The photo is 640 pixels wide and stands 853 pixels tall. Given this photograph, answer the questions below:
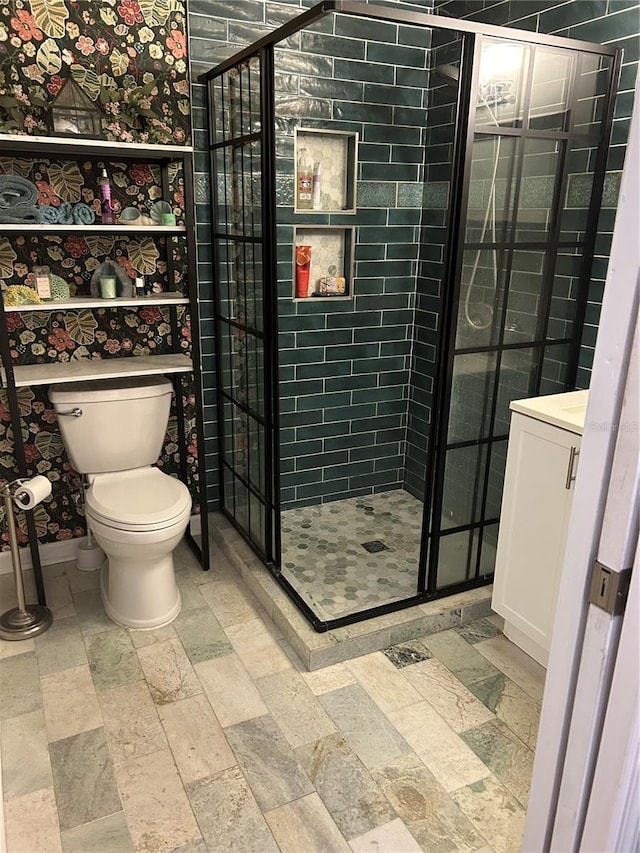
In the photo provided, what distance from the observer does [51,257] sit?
8.68 ft

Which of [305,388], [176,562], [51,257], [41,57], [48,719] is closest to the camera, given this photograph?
[48,719]

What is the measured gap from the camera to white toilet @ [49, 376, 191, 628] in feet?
8.01

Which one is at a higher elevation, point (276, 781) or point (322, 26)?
point (322, 26)

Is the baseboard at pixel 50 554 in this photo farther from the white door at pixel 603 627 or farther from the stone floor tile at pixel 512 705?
the white door at pixel 603 627

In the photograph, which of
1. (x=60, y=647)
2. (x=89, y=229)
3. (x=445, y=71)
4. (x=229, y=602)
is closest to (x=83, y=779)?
(x=60, y=647)

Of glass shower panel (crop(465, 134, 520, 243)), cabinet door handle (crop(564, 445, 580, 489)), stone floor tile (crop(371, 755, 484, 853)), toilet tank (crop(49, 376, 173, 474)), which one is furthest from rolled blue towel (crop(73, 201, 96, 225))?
stone floor tile (crop(371, 755, 484, 853))

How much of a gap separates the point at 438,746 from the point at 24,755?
4.11ft

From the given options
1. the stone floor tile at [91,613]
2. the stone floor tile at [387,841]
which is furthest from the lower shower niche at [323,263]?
the stone floor tile at [387,841]

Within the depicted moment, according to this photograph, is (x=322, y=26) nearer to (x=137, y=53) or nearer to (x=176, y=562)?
(x=137, y=53)

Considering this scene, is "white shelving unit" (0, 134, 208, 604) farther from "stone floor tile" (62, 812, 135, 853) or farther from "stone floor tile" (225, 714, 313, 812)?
"stone floor tile" (62, 812, 135, 853)

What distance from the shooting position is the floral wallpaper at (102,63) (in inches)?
94.7

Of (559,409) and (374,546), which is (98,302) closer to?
(374,546)

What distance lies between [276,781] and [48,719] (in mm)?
781

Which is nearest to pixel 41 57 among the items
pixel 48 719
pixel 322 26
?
pixel 322 26
